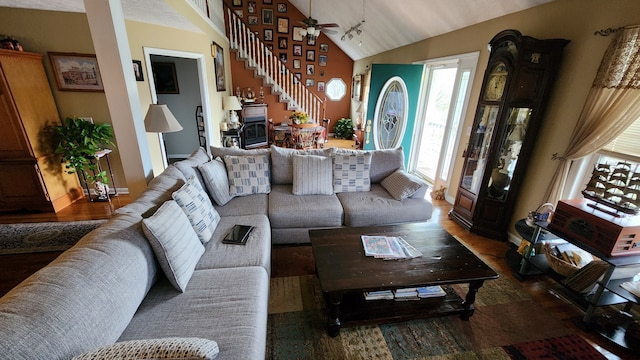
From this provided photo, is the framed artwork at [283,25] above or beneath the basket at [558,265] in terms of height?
above

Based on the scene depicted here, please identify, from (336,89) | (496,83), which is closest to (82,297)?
(496,83)

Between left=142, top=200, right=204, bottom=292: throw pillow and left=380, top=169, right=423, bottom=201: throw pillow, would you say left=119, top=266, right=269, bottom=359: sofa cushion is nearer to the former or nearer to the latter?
left=142, top=200, right=204, bottom=292: throw pillow

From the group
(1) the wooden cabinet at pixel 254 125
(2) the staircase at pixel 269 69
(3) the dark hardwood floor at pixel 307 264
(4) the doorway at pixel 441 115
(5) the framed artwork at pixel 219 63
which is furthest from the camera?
(2) the staircase at pixel 269 69

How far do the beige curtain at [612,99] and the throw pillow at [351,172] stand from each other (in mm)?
1755

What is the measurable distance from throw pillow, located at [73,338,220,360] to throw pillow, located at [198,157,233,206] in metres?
1.61

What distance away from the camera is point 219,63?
5242 mm

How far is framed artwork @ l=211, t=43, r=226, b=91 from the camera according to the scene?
16.1 feet

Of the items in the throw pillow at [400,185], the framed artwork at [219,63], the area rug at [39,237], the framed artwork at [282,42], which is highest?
the framed artwork at [282,42]

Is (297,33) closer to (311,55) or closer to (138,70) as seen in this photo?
(311,55)

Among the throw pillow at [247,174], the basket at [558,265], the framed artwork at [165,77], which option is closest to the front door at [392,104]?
the throw pillow at [247,174]

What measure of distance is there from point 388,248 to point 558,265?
1396 mm

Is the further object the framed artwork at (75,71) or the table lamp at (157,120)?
the framed artwork at (75,71)

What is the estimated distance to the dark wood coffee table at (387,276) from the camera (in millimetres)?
1547

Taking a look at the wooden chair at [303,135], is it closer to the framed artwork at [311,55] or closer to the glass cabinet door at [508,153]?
the framed artwork at [311,55]
